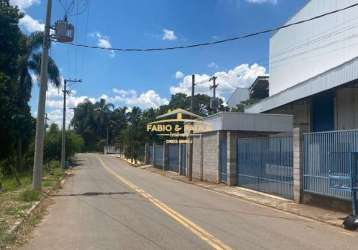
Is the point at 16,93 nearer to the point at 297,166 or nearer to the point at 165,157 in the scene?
the point at 165,157

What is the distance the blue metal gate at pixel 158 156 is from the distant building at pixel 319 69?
15388 mm

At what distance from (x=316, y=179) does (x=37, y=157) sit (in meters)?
11.9

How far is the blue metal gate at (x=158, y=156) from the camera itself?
185 ft

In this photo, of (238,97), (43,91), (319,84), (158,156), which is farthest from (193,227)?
(238,97)

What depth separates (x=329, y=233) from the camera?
1309 cm

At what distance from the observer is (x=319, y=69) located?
3400 centimetres

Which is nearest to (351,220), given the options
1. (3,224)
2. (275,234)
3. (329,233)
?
(329,233)

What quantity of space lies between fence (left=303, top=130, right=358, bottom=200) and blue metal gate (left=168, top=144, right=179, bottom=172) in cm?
2804

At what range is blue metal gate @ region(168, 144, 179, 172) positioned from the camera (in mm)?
47938

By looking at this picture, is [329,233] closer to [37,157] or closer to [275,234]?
[275,234]

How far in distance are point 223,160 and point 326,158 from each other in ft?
44.0

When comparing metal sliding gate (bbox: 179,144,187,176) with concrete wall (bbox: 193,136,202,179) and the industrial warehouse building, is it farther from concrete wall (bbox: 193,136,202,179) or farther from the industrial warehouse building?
concrete wall (bbox: 193,136,202,179)

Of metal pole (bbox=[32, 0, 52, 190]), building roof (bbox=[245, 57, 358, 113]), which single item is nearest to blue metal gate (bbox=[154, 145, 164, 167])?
building roof (bbox=[245, 57, 358, 113])

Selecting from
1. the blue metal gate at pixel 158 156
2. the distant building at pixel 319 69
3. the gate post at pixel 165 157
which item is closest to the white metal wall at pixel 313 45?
the distant building at pixel 319 69
